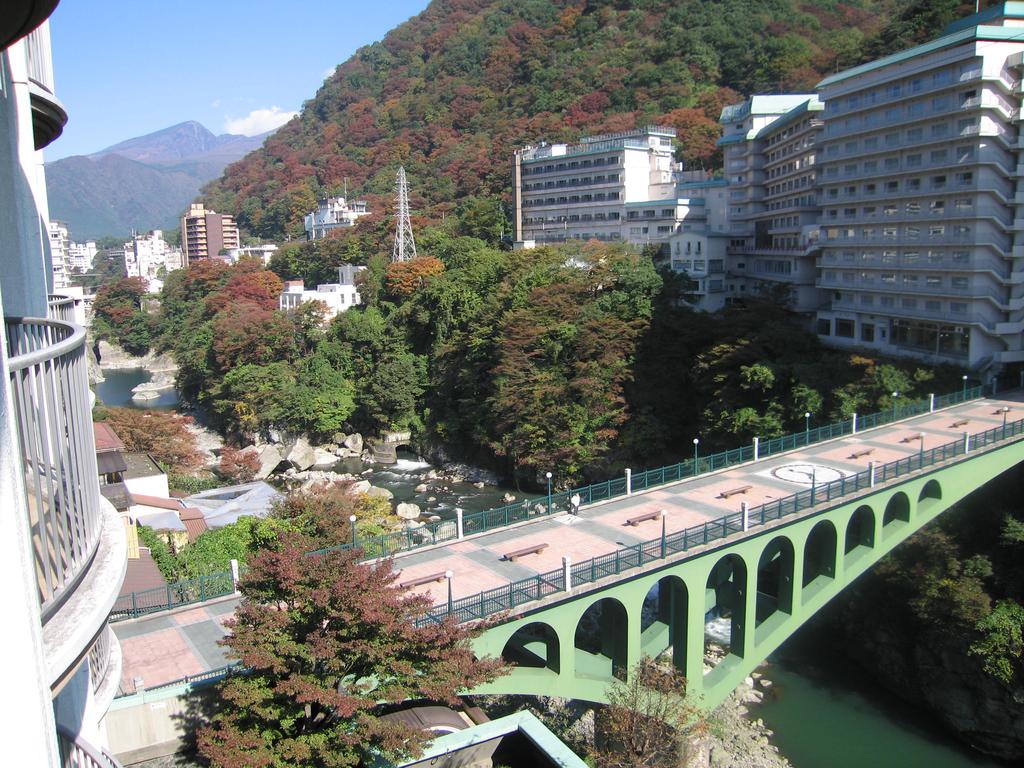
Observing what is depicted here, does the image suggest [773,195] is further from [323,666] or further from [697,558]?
[323,666]

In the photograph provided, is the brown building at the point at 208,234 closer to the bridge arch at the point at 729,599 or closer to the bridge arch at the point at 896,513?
the bridge arch at the point at 729,599

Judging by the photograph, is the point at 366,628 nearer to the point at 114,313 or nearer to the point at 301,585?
the point at 301,585

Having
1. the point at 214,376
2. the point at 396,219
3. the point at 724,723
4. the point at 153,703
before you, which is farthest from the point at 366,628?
the point at 396,219

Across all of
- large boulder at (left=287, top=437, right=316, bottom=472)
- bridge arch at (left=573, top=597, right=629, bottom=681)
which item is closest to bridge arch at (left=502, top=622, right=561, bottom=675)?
bridge arch at (left=573, top=597, right=629, bottom=681)

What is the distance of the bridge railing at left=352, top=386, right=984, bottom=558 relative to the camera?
18.4 meters

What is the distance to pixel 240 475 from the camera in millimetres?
38312

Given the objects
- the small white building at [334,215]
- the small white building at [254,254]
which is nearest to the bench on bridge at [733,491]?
the small white building at [334,215]

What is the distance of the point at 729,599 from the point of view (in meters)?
21.3

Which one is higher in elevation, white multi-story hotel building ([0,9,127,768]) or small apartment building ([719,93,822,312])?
small apartment building ([719,93,822,312])

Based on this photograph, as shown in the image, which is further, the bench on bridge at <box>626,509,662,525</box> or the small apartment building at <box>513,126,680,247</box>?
the small apartment building at <box>513,126,680,247</box>

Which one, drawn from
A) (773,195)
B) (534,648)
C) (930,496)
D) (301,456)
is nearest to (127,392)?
(301,456)

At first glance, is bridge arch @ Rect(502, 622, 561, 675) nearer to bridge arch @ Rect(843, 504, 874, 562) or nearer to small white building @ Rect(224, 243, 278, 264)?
bridge arch @ Rect(843, 504, 874, 562)

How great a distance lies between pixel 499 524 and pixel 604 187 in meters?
40.4

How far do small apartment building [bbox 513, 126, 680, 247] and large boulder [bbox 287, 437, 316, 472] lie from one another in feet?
75.3
